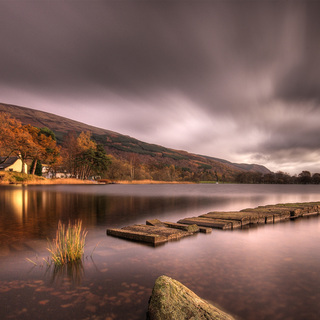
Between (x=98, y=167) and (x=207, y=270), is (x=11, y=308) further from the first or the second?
(x=98, y=167)

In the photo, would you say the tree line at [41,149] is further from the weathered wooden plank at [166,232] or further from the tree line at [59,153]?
the weathered wooden plank at [166,232]

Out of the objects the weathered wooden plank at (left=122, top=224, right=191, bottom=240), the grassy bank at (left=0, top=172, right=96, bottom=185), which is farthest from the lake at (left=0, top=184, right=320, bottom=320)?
the grassy bank at (left=0, top=172, right=96, bottom=185)

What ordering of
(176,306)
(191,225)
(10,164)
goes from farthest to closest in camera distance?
(10,164) < (191,225) < (176,306)

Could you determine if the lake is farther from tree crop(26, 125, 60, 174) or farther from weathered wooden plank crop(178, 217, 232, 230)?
tree crop(26, 125, 60, 174)

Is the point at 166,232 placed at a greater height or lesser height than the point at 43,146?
lesser

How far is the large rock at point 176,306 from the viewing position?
363 centimetres

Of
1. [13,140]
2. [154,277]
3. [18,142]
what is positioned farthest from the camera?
[18,142]

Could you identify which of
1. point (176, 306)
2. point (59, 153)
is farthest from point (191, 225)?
point (59, 153)

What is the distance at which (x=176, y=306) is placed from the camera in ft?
12.4

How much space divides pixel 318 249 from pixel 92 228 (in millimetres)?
10348

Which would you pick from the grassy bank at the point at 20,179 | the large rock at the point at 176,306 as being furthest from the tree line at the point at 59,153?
the large rock at the point at 176,306

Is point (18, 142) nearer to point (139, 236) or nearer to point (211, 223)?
point (211, 223)

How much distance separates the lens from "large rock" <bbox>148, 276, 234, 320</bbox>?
363cm

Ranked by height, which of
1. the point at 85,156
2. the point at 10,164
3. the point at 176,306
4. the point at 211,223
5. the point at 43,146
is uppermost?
the point at 43,146
